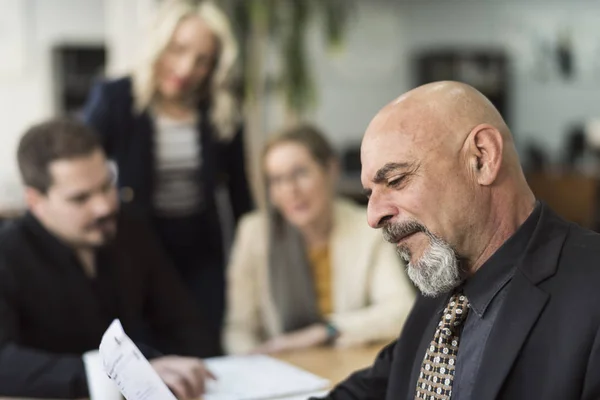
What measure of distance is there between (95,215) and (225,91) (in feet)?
2.64

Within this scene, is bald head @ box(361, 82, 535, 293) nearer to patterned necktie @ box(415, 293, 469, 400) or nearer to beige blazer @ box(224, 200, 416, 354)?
patterned necktie @ box(415, 293, 469, 400)

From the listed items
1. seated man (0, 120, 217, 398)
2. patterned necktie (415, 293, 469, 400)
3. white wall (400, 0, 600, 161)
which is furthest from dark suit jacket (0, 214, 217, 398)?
white wall (400, 0, 600, 161)

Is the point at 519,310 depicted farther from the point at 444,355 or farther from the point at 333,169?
the point at 333,169

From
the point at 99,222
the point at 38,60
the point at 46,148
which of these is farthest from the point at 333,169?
the point at 38,60

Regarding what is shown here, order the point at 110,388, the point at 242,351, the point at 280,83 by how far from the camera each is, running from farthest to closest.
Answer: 1. the point at 280,83
2. the point at 242,351
3. the point at 110,388

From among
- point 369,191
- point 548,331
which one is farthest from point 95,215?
point 548,331

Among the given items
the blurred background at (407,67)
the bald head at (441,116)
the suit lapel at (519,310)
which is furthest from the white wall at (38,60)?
the suit lapel at (519,310)

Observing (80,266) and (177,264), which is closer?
(80,266)

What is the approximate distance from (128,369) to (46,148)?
0.97 meters

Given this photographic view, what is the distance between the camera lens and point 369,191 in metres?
1.21

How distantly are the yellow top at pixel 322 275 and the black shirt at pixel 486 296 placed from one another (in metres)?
1.23

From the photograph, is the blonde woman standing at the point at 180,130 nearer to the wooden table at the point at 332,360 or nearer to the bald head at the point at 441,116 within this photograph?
the wooden table at the point at 332,360

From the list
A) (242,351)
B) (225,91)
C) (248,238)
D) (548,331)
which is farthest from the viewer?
(225,91)

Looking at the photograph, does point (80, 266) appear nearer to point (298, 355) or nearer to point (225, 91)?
point (298, 355)
